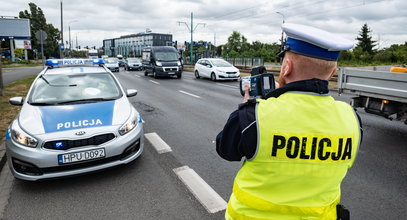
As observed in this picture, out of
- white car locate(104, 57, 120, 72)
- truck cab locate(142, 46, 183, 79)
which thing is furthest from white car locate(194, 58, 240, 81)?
white car locate(104, 57, 120, 72)

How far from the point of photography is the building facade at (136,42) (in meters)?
111

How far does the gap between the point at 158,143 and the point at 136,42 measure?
12079cm

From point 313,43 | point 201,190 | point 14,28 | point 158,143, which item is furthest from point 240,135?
point 14,28

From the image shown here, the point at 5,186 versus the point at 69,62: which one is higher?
the point at 69,62

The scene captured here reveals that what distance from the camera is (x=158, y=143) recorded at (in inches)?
216

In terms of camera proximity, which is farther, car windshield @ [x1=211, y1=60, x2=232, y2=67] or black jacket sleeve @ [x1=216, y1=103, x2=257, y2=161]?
car windshield @ [x1=211, y1=60, x2=232, y2=67]

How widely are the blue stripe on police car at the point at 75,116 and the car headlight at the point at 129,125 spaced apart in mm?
189

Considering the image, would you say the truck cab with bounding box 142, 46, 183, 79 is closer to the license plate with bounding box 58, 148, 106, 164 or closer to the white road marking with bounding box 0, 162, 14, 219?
the white road marking with bounding box 0, 162, 14, 219

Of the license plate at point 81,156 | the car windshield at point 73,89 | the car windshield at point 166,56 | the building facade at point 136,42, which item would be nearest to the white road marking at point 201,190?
the license plate at point 81,156

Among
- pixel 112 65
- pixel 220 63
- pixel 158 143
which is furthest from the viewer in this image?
pixel 112 65

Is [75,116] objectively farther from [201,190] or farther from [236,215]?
[236,215]

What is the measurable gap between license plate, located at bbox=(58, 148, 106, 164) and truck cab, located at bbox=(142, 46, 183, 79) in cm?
1765

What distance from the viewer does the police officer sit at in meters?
1.26

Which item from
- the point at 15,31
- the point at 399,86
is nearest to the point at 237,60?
the point at 399,86
